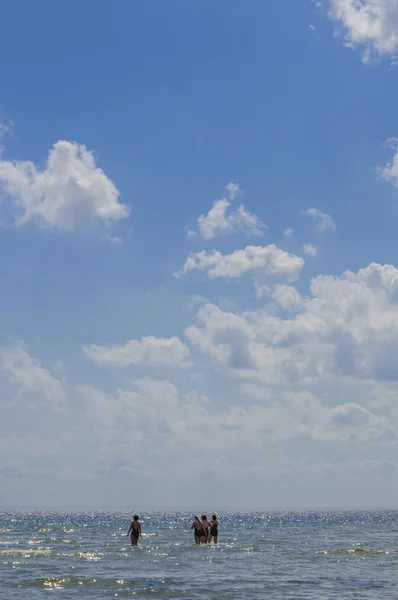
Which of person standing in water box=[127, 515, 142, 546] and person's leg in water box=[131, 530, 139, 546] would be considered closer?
person standing in water box=[127, 515, 142, 546]

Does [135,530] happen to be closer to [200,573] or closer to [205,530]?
[205,530]

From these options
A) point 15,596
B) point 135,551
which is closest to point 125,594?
point 15,596

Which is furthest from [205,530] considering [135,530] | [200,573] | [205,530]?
[200,573]

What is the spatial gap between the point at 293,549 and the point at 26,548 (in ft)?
58.5

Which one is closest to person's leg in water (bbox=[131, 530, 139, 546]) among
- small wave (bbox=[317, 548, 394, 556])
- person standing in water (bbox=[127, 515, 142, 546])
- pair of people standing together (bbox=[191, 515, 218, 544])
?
person standing in water (bbox=[127, 515, 142, 546])

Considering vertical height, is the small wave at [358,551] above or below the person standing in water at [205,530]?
below

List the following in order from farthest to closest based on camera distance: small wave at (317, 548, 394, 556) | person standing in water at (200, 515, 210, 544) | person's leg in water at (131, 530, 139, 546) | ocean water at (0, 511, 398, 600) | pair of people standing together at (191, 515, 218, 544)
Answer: person standing in water at (200, 515, 210, 544) < pair of people standing together at (191, 515, 218, 544) < person's leg in water at (131, 530, 139, 546) < small wave at (317, 548, 394, 556) < ocean water at (0, 511, 398, 600)

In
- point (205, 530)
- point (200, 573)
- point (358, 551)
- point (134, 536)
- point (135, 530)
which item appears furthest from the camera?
point (205, 530)

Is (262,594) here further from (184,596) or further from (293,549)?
(293,549)

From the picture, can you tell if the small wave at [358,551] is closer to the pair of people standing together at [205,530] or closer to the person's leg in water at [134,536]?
the pair of people standing together at [205,530]

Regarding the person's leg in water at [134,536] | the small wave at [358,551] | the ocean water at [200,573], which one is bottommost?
the ocean water at [200,573]

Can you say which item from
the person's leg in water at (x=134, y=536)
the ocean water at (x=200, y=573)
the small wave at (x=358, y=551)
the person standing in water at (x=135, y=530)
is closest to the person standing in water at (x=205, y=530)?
the ocean water at (x=200, y=573)

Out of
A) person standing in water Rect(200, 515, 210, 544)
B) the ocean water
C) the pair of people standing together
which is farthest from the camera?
person standing in water Rect(200, 515, 210, 544)

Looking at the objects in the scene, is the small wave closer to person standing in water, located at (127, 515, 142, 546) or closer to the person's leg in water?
person standing in water, located at (127, 515, 142, 546)
